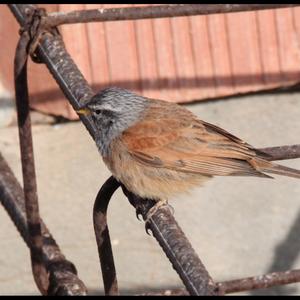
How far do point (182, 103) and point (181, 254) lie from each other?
4072 mm

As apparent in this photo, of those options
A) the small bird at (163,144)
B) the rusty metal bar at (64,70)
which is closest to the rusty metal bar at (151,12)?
the rusty metal bar at (64,70)

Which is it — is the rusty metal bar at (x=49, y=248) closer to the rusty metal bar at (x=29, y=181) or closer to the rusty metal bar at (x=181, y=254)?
the rusty metal bar at (x=29, y=181)

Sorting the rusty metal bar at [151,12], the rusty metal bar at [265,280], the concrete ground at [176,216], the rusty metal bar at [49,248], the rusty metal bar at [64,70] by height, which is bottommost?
the concrete ground at [176,216]

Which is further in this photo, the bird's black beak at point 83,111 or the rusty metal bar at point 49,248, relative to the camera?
the bird's black beak at point 83,111

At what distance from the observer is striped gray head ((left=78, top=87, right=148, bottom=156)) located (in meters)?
4.52

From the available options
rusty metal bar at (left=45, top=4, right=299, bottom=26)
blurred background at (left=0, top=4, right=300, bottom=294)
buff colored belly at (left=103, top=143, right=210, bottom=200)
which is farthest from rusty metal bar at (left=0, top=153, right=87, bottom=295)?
blurred background at (left=0, top=4, right=300, bottom=294)

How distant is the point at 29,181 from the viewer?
149 inches

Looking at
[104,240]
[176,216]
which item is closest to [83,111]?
[104,240]

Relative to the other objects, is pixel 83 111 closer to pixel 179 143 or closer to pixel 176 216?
pixel 179 143

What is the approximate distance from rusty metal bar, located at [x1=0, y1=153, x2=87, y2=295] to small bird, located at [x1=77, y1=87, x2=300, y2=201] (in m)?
0.48

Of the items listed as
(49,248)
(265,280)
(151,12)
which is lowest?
(49,248)

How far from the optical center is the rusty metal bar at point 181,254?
8.42 ft

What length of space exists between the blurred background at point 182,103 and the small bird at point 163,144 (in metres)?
1.29

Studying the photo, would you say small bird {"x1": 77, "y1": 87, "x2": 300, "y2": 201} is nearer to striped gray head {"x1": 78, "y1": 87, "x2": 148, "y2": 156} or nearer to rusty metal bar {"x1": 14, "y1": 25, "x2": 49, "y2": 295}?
striped gray head {"x1": 78, "y1": 87, "x2": 148, "y2": 156}
